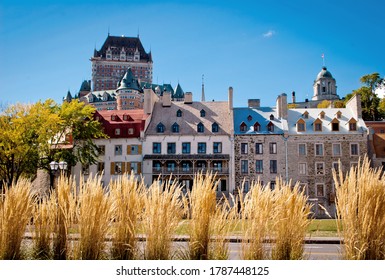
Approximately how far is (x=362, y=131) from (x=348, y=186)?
70.8 feet

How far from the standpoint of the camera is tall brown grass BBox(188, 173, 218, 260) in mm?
4062

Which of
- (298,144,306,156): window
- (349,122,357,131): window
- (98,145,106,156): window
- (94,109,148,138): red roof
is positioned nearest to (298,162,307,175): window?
(298,144,306,156): window

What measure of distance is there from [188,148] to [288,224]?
20.1m

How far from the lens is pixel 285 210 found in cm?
409

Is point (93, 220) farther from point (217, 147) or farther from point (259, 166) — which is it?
point (259, 166)

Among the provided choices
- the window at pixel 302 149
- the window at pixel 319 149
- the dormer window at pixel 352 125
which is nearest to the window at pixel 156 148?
the window at pixel 302 149

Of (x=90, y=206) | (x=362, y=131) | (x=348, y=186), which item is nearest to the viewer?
(x=348, y=186)

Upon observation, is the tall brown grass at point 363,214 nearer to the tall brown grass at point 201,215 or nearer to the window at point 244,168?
the tall brown grass at point 201,215

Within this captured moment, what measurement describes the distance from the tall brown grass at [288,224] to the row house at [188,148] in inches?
748

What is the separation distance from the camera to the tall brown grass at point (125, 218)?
13.9 ft

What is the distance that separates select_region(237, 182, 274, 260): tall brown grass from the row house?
19.0 metres

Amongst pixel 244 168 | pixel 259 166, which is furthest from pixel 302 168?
pixel 244 168
